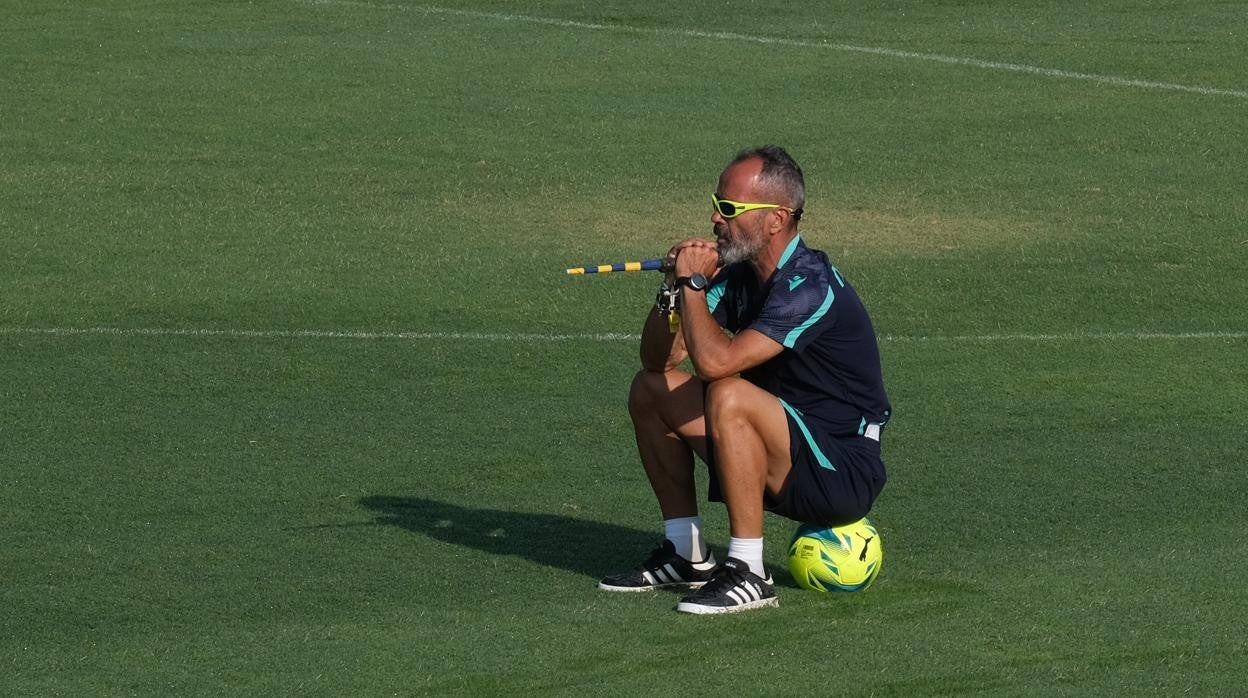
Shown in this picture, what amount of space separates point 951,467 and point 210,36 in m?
12.8

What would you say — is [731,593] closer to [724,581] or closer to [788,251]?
[724,581]

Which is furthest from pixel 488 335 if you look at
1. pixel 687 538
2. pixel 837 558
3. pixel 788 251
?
pixel 837 558

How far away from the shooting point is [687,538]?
7160mm

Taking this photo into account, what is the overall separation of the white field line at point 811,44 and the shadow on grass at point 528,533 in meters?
11.3

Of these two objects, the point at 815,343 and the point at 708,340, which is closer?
the point at 708,340

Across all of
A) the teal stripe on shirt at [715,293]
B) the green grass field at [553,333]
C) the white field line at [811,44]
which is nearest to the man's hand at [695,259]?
the teal stripe on shirt at [715,293]

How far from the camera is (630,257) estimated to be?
13.0 meters

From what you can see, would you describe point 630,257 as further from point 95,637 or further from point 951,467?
point 95,637

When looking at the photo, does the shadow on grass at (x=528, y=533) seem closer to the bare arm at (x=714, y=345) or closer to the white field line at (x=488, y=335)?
the bare arm at (x=714, y=345)

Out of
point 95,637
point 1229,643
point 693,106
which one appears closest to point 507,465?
point 95,637

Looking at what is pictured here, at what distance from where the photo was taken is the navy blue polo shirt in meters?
6.86

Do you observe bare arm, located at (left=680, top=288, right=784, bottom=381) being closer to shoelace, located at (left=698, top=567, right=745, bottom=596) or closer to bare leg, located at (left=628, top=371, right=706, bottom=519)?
bare leg, located at (left=628, top=371, right=706, bottom=519)

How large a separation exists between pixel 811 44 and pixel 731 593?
13293mm

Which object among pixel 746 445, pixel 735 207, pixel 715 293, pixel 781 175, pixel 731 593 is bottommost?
pixel 731 593
